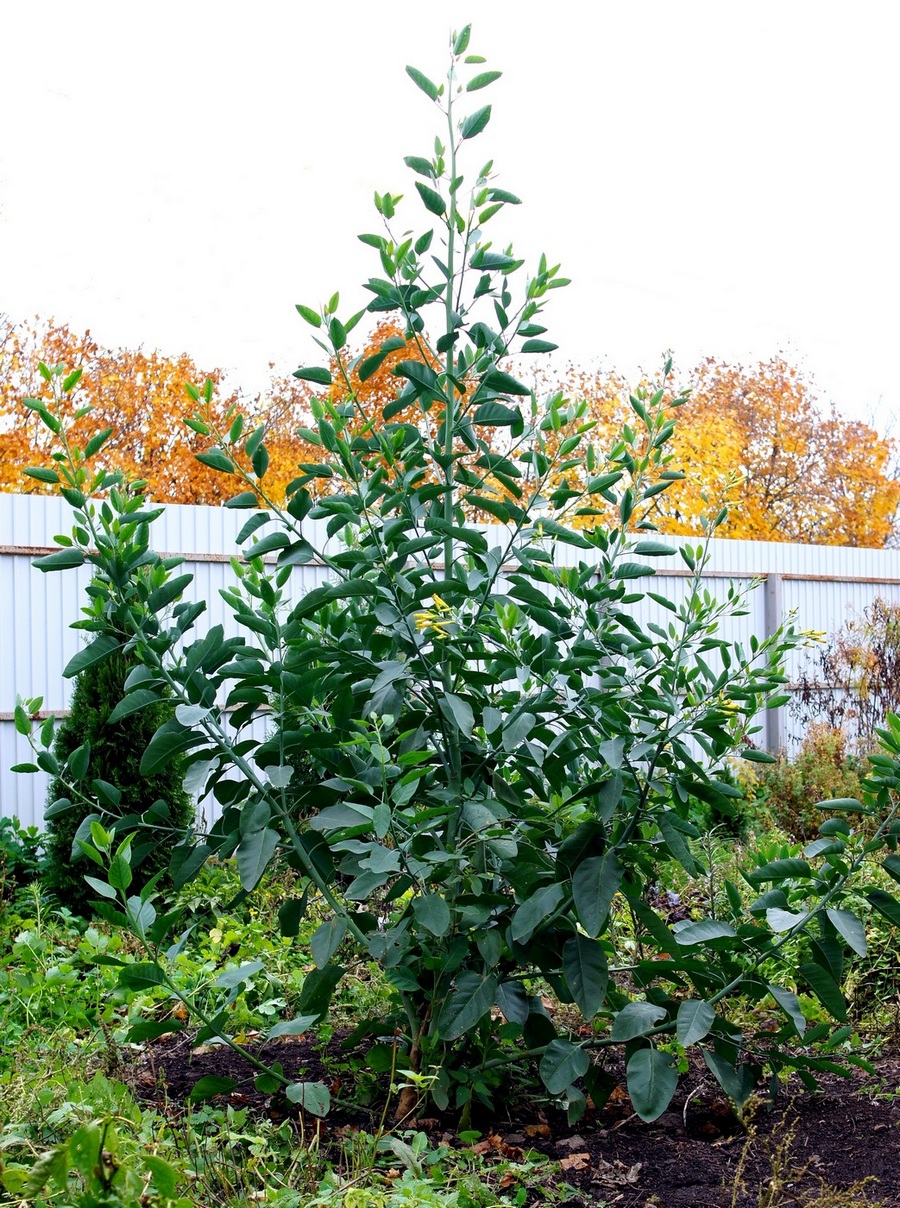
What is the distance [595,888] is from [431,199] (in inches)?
60.6

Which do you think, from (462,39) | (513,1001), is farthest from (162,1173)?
(462,39)

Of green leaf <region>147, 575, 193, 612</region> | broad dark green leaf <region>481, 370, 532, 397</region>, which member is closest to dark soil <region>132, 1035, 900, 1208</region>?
green leaf <region>147, 575, 193, 612</region>

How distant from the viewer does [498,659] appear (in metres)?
2.26

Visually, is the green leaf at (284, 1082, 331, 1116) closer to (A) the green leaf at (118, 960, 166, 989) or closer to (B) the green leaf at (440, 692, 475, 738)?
(A) the green leaf at (118, 960, 166, 989)

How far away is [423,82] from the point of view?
7.61ft

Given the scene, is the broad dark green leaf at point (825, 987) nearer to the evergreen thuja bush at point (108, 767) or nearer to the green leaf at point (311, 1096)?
the green leaf at point (311, 1096)

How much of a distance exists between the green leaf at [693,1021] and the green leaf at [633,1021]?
0.23ft

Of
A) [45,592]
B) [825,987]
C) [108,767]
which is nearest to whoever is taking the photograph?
[825,987]

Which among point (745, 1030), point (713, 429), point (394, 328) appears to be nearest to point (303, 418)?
point (394, 328)

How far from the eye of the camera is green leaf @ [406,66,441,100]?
2312 mm

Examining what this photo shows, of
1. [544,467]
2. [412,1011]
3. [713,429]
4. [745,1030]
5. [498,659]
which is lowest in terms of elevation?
[745,1030]

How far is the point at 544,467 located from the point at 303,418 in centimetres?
1626

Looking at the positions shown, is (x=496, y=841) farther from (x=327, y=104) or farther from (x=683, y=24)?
(x=327, y=104)

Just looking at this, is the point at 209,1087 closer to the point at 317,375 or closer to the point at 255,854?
the point at 255,854
